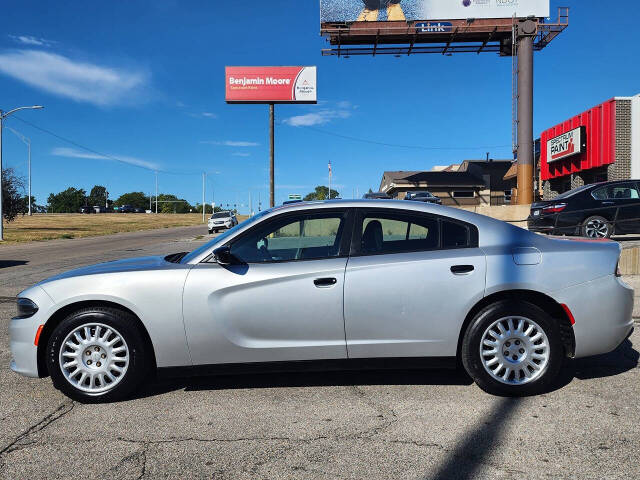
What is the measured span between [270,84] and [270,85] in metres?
0.07

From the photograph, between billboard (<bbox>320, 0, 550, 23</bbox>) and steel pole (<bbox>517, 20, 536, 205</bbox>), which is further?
billboard (<bbox>320, 0, 550, 23</bbox>)

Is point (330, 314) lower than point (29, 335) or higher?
higher

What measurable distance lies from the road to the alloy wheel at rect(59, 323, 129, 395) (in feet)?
0.62

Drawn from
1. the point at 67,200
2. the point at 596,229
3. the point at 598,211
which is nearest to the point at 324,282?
the point at 596,229

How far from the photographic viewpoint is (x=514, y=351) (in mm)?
3977

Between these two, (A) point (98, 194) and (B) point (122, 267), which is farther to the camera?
(A) point (98, 194)

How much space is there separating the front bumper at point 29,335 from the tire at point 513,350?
129 inches

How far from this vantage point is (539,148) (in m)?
32.6

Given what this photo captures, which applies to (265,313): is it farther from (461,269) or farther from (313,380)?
(461,269)

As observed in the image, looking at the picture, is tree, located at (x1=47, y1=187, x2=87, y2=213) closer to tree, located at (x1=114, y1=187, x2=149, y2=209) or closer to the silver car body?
tree, located at (x1=114, y1=187, x2=149, y2=209)

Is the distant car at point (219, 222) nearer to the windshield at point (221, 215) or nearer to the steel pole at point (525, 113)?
the windshield at point (221, 215)

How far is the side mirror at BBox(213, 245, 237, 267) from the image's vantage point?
3.89m

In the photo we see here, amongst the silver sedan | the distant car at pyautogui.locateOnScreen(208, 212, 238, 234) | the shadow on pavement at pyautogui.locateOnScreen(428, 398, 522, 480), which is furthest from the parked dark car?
the distant car at pyautogui.locateOnScreen(208, 212, 238, 234)

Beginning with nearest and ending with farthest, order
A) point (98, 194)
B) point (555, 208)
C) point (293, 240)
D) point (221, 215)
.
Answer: point (293, 240), point (555, 208), point (221, 215), point (98, 194)
